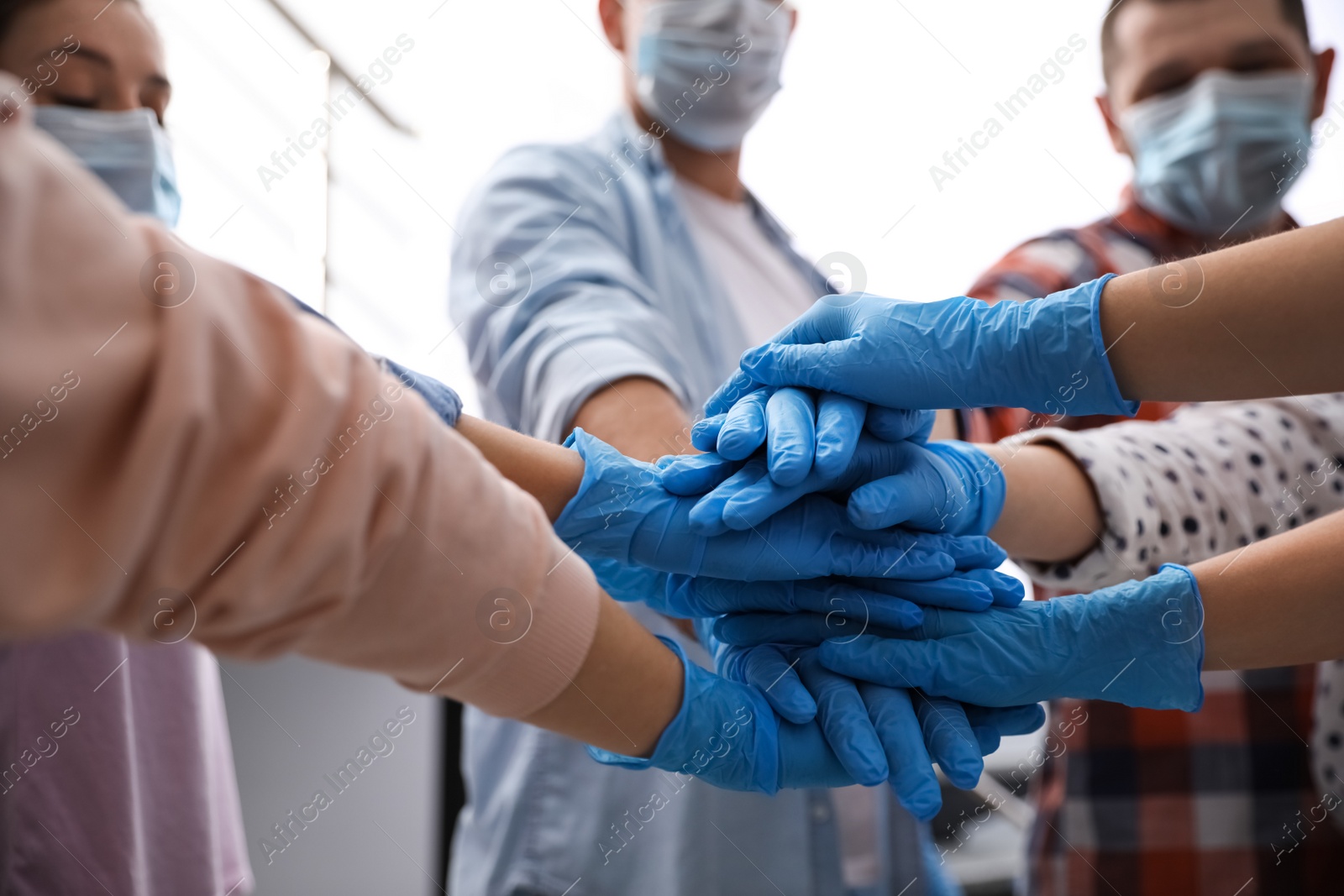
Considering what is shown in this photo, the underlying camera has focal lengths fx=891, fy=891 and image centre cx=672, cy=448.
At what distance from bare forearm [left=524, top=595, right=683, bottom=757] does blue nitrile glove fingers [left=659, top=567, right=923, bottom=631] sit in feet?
0.57

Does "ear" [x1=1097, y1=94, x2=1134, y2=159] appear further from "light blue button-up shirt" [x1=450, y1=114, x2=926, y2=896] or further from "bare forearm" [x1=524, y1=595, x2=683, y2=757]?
"bare forearm" [x1=524, y1=595, x2=683, y2=757]

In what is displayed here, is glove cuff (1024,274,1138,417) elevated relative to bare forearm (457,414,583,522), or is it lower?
lower

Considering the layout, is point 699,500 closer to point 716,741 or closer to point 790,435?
point 790,435

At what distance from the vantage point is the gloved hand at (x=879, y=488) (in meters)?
0.88

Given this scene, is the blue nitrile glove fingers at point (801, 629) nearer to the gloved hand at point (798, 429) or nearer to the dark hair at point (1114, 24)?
the gloved hand at point (798, 429)

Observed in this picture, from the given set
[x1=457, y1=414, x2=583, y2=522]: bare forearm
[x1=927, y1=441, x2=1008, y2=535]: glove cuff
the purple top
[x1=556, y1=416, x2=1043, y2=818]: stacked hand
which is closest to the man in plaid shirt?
[x1=927, y1=441, x2=1008, y2=535]: glove cuff

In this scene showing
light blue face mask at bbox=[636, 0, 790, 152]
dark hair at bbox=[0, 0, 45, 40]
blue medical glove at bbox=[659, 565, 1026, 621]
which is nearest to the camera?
blue medical glove at bbox=[659, 565, 1026, 621]

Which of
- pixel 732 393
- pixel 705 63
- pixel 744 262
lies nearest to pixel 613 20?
pixel 705 63

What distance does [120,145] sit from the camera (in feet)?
4.12

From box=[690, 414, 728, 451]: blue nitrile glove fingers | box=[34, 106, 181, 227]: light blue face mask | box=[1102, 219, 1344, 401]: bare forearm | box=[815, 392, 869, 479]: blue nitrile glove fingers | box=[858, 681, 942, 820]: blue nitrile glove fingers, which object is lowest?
box=[858, 681, 942, 820]: blue nitrile glove fingers

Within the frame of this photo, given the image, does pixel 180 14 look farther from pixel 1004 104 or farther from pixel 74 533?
pixel 74 533

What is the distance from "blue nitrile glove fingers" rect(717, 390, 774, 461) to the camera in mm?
898

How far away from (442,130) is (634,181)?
1.39 meters

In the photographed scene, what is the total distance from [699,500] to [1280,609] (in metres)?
0.61
